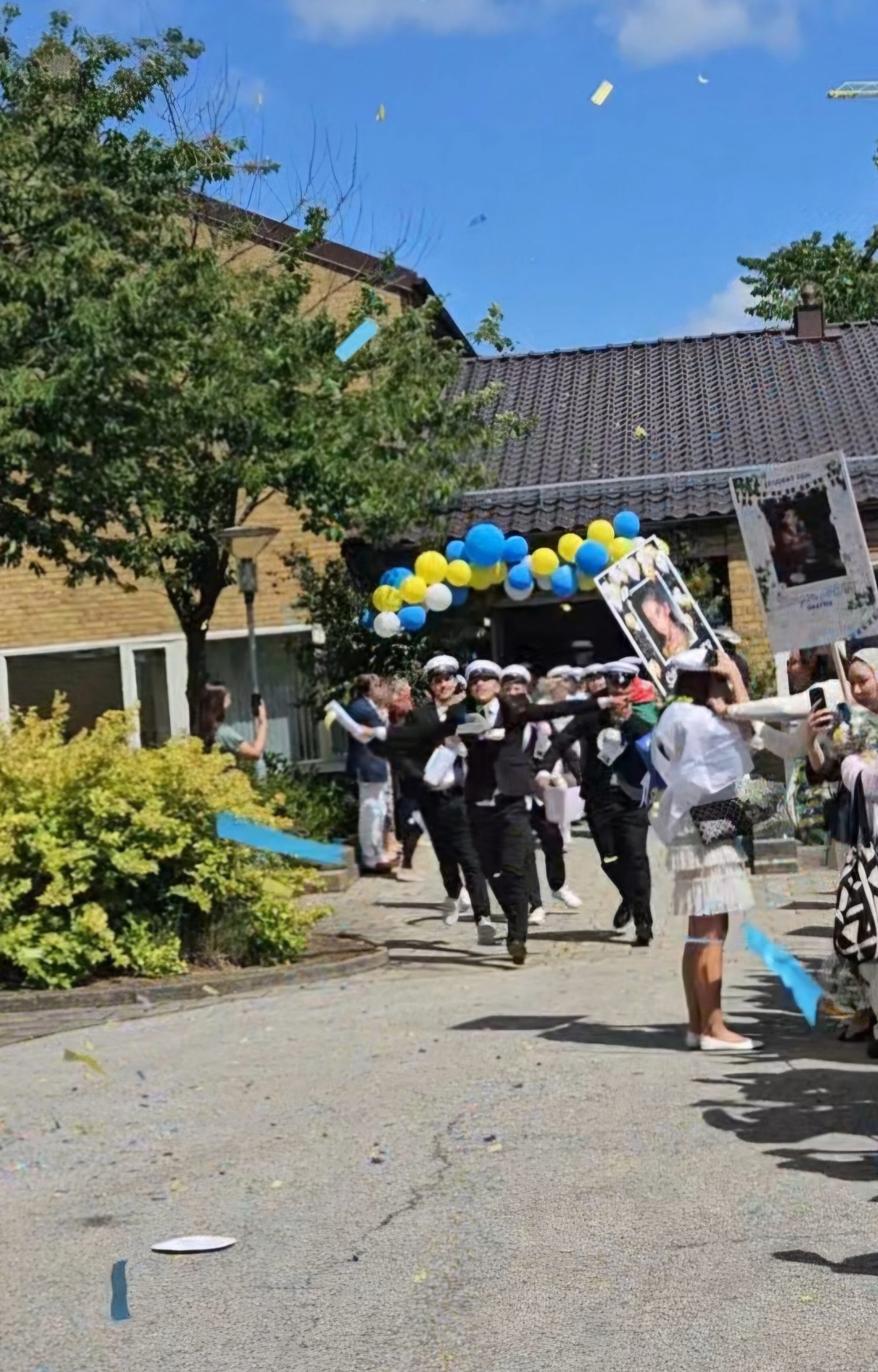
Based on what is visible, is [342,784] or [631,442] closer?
[342,784]

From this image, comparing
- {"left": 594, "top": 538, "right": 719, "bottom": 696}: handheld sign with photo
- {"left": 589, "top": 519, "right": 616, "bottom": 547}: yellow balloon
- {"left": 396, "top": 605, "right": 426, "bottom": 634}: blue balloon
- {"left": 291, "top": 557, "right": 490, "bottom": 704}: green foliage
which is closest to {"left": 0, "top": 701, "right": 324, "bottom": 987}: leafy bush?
{"left": 594, "top": 538, "right": 719, "bottom": 696}: handheld sign with photo

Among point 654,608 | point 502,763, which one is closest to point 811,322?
point 502,763

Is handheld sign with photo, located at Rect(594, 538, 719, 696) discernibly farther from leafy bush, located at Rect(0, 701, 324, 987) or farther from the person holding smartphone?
the person holding smartphone

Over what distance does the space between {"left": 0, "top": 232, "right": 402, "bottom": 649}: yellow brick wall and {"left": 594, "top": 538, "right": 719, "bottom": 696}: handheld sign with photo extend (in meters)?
11.2

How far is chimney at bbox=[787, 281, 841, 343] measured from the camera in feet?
80.8

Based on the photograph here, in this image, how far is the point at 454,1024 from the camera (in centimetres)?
937

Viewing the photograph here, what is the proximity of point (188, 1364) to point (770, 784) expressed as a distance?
16.5 ft

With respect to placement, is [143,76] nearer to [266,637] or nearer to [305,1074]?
[266,637]

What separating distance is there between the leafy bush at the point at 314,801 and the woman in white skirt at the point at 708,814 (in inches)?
308

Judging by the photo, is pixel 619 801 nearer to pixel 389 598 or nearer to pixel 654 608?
pixel 654 608

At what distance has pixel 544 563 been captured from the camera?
58.0ft

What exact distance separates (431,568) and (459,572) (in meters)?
0.27

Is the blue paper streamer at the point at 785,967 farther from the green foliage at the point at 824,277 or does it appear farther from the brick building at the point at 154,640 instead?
the green foliage at the point at 824,277

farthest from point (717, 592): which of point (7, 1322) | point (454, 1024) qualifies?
point (7, 1322)
